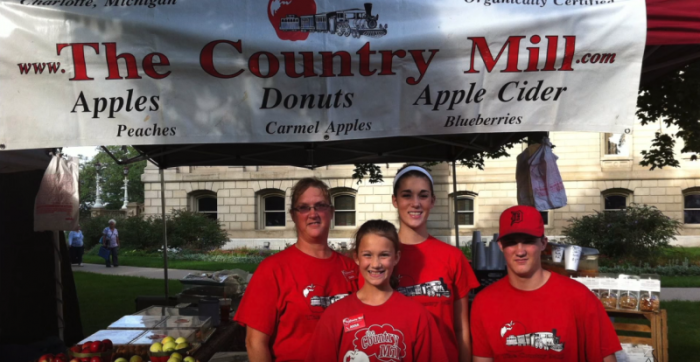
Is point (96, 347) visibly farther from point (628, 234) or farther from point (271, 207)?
point (271, 207)

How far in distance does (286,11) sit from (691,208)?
2818 centimetres

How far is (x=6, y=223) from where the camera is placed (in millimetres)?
6684

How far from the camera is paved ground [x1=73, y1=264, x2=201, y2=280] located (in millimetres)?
17316

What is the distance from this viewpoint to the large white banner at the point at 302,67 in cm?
325

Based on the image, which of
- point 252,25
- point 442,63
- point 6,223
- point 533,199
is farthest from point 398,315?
point 6,223

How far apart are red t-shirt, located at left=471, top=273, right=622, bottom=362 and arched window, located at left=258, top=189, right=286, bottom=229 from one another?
1049 inches

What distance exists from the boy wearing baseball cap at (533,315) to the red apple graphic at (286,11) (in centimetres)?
153

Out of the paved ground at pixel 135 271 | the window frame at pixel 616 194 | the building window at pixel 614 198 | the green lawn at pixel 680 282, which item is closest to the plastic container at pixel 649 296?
the green lawn at pixel 680 282

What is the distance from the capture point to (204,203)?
30453 millimetres

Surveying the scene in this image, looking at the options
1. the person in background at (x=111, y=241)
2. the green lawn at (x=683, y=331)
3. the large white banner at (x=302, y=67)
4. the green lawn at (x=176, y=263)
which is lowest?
the green lawn at (x=176, y=263)

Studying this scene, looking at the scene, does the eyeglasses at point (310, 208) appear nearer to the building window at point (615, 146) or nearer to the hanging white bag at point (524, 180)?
the hanging white bag at point (524, 180)

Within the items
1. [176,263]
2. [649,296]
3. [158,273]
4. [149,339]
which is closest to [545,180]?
[649,296]

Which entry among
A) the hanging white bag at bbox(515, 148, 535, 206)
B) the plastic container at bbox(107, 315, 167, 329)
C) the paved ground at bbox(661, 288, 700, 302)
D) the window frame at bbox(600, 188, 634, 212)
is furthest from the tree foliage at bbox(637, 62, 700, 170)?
the window frame at bbox(600, 188, 634, 212)

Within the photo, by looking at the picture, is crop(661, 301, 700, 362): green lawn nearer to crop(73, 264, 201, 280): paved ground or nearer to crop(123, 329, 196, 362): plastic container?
crop(123, 329, 196, 362): plastic container
